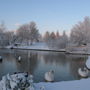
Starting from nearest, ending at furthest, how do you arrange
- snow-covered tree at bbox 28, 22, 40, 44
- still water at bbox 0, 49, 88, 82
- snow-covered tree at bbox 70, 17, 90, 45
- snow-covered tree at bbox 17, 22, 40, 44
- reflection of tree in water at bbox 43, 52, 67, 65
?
1. still water at bbox 0, 49, 88, 82
2. reflection of tree in water at bbox 43, 52, 67, 65
3. snow-covered tree at bbox 70, 17, 90, 45
4. snow-covered tree at bbox 17, 22, 40, 44
5. snow-covered tree at bbox 28, 22, 40, 44

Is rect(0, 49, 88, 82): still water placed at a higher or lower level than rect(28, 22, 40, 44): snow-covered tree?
lower

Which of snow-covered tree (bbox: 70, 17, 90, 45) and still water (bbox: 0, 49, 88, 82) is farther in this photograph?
snow-covered tree (bbox: 70, 17, 90, 45)

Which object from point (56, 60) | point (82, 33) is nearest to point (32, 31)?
point (82, 33)

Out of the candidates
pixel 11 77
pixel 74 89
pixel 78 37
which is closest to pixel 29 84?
pixel 11 77

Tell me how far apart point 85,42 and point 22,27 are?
29.3 meters

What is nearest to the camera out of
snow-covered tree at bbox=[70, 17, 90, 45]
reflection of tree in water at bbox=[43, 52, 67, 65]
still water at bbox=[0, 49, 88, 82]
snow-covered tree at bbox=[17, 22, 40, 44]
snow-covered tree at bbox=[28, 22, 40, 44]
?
still water at bbox=[0, 49, 88, 82]

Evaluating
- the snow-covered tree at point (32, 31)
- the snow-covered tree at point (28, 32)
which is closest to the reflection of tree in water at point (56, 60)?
the snow-covered tree at point (28, 32)

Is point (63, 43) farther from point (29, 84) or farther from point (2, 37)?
point (29, 84)

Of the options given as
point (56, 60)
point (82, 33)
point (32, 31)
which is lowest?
point (56, 60)

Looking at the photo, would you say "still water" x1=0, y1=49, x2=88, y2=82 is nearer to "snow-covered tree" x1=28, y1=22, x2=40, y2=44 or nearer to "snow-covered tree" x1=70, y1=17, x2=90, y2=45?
"snow-covered tree" x1=70, y1=17, x2=90, y2=45

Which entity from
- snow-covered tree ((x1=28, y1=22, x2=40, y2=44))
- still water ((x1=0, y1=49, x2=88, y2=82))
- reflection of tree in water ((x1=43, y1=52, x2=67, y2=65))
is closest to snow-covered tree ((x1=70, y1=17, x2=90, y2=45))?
reflection of tree in water ((x1=43, y1=52, x2=67, y2=65))

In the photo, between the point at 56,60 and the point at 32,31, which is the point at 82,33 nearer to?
the point at 56,60

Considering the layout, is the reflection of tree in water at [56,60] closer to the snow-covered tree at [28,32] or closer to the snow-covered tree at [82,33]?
the snow-covered tree at [82,33]

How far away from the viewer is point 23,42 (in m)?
58.4
